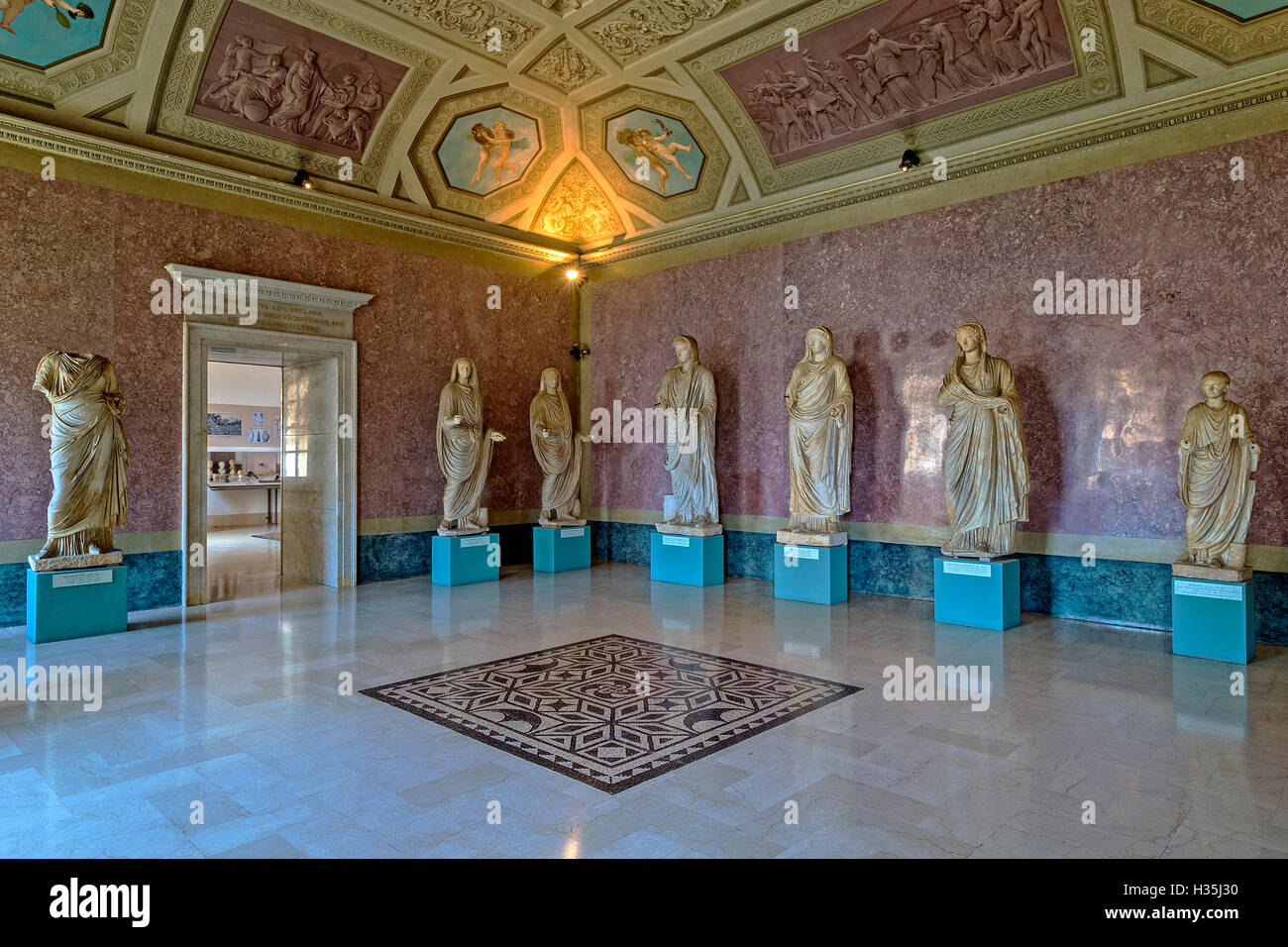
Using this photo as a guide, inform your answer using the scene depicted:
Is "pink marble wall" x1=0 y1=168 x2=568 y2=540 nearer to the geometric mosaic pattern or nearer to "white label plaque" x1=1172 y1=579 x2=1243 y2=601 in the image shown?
the geometric mosaic pattern

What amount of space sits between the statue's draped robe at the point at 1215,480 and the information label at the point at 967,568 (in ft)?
5.22

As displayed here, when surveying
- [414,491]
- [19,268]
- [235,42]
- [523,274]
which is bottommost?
[414,491]

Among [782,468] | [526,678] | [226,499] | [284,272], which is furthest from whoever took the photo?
[226,499]

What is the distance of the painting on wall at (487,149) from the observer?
1012 centimetres

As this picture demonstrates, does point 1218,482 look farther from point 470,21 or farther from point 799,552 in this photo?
point 470,21

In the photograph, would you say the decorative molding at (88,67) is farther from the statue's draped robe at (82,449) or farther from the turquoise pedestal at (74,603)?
the turquoise pedestal at (74,603)

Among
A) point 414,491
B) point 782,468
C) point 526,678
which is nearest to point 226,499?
point 414,491

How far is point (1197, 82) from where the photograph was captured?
22.9 ft

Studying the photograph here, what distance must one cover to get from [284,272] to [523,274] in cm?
357

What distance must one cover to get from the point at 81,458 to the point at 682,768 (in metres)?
6.13

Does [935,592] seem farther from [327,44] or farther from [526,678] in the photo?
[327,44]

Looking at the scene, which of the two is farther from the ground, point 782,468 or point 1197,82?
point 1197,82

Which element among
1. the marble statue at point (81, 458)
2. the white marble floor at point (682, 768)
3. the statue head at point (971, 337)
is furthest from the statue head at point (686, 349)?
the marble statue at point (81, 458)

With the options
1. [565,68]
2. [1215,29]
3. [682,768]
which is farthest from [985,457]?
[565,68]
